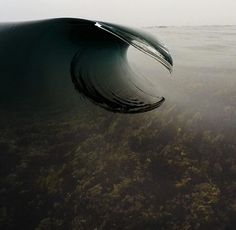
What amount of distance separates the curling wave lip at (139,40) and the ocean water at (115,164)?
99cm

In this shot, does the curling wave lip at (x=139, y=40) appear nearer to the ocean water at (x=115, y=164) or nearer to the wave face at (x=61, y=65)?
the wave face at (x=61, y=65)

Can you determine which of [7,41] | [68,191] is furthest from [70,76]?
[68,191]

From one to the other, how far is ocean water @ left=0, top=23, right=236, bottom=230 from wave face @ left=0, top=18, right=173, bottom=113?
0.21ft

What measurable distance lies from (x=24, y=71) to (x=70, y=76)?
2.42 feet

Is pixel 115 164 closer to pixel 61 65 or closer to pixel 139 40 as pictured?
pixel 139 40

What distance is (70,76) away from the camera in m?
5.48

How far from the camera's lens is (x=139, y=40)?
4359mm

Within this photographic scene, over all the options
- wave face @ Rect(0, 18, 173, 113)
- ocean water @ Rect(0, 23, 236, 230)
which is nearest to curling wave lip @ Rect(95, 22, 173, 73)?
wave face @ Rect(0, 18, 173, 113)

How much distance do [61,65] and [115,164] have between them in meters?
2.31

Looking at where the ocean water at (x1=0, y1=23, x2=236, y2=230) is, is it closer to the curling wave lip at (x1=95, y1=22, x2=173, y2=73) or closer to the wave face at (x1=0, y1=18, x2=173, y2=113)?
the wave face at (x1=0, y1=18, x2=173, y2=113)

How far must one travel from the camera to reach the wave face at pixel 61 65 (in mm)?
4812

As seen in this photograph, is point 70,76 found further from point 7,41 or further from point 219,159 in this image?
point 219,159

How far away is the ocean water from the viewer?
2.96m

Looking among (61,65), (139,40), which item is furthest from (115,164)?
(61,65)
